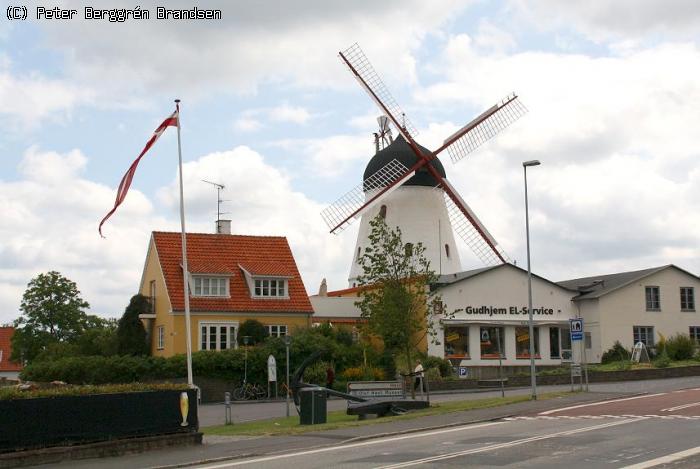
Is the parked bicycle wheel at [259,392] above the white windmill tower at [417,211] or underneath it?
underneath

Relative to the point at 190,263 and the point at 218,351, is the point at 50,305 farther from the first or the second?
the point at 218,351

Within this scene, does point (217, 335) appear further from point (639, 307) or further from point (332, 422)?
point (639, 307)

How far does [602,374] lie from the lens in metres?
46.6

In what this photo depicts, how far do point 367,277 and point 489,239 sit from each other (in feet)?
102

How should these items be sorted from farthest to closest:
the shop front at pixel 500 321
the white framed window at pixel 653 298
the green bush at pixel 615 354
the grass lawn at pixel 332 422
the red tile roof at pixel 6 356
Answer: the red tile roof at pixel 6 356 → the white framed window at pixel 653 298 → the green bush at pixel 615 354 → the shop front at pixel 500 321 → the grass lawn at pixel 332 422

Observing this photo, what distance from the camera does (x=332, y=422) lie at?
2947cm

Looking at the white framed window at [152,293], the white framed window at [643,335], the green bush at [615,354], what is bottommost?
the green bush at [615,354]

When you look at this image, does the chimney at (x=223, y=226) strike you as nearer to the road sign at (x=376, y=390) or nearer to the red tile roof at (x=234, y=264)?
the red tile roof at (x=234, y=264)

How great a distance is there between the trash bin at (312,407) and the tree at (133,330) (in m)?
26.0

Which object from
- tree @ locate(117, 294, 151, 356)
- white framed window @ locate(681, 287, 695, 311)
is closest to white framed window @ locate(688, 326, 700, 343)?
white framed window @ locate(681, 287, 695, 311)

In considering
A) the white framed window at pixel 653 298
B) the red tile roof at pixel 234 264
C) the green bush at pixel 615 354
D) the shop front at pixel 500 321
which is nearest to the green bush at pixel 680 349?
the green bush at pixel 615 354

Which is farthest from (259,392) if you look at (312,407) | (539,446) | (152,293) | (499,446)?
(539,446)

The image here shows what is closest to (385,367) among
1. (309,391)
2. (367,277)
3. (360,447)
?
(367,277)

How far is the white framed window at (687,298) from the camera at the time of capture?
200 ft
